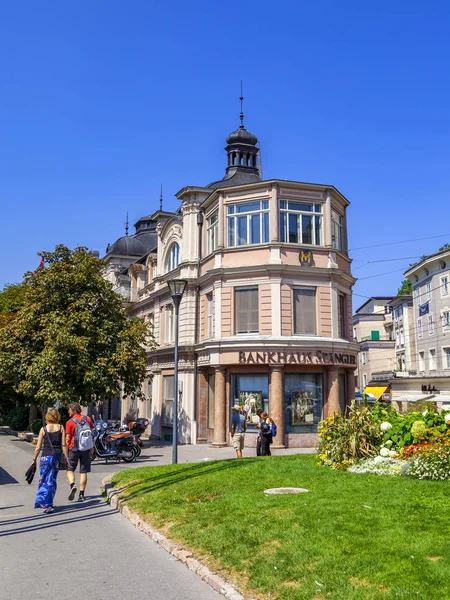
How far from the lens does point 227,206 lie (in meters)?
27.1

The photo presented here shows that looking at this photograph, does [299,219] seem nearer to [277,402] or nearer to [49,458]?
[277,402]

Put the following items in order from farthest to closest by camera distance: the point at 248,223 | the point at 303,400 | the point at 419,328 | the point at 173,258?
the point at 419,328, the point at 173,258, the point at 248,223, the point at 303,400

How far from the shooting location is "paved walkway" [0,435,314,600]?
6.38 m

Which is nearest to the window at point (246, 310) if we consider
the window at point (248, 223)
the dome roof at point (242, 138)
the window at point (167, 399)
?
the window at point (248, 223)

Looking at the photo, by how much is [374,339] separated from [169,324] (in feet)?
161

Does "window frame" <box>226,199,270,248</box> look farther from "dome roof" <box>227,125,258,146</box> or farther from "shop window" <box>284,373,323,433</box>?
"dome roof" <box>227,125,258,146</box>

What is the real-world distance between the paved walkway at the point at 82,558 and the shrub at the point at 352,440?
5263mm

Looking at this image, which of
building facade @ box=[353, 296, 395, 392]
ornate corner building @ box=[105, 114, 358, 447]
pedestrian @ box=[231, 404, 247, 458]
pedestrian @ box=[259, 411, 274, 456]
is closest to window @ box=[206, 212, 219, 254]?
ornate corner building @ box=[105, 114, 358, 447]

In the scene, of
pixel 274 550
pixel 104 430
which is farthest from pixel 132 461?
pixel 274 550

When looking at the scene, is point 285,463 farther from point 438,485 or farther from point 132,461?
point 132,461

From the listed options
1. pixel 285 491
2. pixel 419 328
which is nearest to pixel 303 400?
pixel 285 491

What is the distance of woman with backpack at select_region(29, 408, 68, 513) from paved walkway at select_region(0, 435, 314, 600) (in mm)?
281

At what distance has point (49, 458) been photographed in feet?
36.1

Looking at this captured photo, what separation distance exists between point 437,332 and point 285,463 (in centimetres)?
3853
